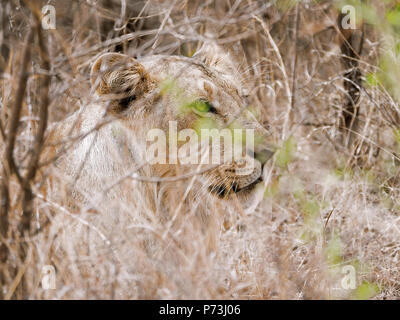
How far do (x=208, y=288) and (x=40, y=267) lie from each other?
0.73m

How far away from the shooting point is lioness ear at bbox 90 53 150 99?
322 centimetres

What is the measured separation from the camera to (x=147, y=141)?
11.7 ft

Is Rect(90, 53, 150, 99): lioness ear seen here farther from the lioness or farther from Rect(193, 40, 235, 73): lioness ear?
Rect(193, 40, 235, 73): lioness ear

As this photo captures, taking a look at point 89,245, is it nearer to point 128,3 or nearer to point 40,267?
point 40,267

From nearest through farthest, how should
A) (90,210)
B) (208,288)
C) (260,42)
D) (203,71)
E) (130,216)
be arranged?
(208,288) < (90,210) < (130,216) < (203,71) < (260,42)

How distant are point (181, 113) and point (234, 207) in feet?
2.30

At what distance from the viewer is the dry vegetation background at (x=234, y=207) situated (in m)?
2.66

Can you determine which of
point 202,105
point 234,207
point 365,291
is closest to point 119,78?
point 202,105

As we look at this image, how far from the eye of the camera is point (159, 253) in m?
2.97

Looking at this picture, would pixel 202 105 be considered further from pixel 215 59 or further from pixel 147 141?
pixel 215 59

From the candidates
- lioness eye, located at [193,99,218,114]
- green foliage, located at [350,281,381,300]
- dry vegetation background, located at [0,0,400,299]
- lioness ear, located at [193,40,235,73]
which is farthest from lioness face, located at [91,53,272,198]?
green foliage, located at [350,281,381,300]

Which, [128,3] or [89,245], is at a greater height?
[128,3]

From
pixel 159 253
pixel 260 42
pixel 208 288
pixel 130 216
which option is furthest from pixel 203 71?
pixel 260 42

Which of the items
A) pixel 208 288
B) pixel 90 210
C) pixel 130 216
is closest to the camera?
pixel 208 288
